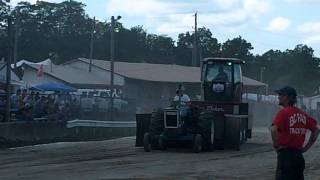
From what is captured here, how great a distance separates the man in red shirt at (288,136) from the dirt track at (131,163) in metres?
6.52

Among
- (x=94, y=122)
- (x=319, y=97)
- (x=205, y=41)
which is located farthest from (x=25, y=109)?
(x=205, y=41)

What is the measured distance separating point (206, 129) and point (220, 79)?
11.6 feet

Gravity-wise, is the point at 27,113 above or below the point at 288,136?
above

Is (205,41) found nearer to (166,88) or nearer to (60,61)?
(60,61)

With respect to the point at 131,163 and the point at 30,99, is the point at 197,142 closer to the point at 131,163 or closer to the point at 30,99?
the point at 131,163

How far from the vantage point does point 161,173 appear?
→ 614 inches

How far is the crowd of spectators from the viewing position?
28469 millimetres

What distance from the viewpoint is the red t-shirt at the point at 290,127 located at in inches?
333

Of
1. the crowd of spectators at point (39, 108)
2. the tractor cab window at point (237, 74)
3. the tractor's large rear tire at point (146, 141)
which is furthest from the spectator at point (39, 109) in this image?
the tractor cab window at point (237, 74)

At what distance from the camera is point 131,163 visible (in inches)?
701

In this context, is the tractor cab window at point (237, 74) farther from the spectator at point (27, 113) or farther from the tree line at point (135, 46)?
the tree line at point (135, 46)

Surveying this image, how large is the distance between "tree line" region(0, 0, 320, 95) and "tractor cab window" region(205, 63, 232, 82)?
75394 millimetres

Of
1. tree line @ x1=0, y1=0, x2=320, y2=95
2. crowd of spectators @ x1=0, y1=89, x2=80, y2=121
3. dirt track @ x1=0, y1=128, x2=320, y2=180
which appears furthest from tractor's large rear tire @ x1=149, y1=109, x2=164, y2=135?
tree line @ x1=0, y1=0, x2=320, y2=95

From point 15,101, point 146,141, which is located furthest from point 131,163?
point 15,101
